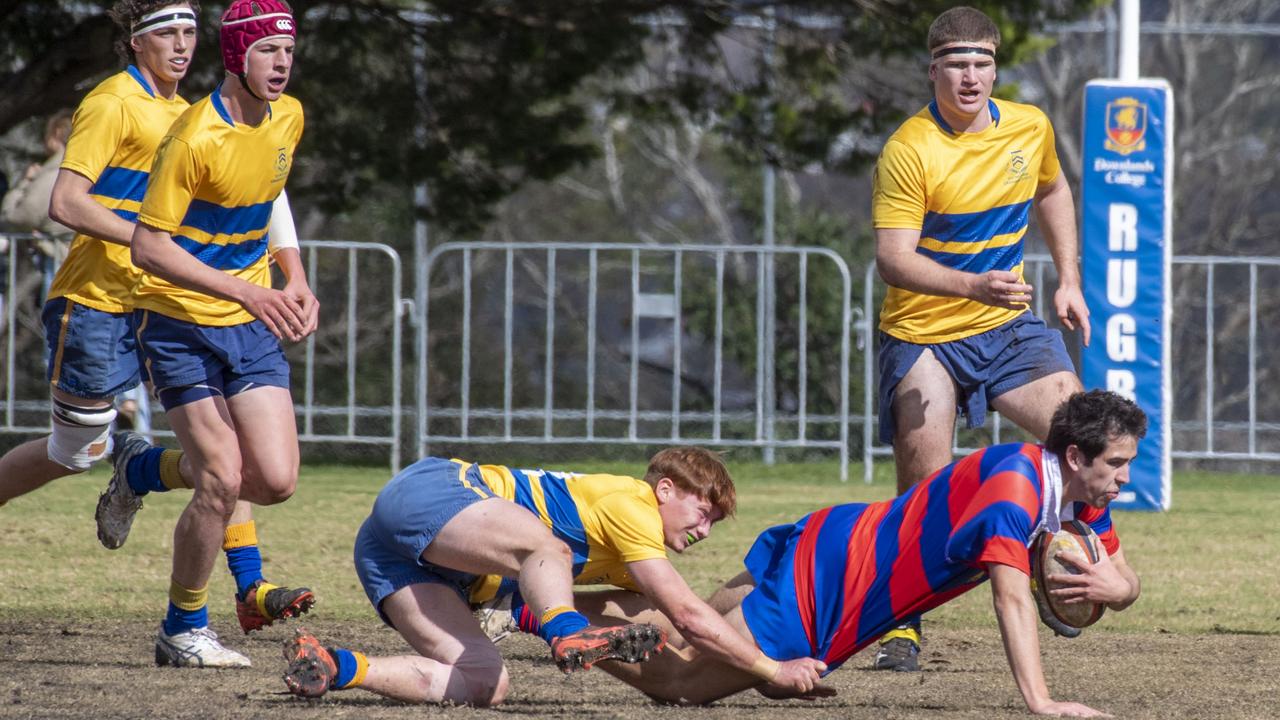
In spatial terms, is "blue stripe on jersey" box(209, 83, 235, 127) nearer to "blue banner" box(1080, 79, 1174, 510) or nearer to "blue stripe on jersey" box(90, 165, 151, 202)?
"blue stripe on jersey" box(90, 165, 151, 202)

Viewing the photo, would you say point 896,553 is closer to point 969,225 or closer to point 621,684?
point 621,684

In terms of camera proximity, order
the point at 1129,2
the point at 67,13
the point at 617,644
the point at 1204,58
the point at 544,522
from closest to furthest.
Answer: the point at 617,644 < the point at 544,522 < the point at 1129,2 < the point at 67,13 < the point at 1204,58

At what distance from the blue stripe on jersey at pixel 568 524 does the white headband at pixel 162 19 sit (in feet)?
6.78

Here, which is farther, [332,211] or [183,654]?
[332,211]

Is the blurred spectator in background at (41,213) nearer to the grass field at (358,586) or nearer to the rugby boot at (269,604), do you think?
the grass field at (358,586)

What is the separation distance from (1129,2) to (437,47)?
670cm

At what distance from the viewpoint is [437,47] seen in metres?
16.0

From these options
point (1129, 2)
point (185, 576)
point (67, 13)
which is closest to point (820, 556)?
point (185, 576)

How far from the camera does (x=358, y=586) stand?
7.64 meters

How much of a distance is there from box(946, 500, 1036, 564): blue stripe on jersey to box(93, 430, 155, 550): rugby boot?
2.75 meters

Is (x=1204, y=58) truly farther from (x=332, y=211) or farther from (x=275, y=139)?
(x=275, y=139)

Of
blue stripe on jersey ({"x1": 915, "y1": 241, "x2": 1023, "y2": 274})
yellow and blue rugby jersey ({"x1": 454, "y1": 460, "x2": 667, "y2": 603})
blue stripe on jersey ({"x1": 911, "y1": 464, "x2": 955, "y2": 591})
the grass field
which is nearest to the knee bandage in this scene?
the grass field

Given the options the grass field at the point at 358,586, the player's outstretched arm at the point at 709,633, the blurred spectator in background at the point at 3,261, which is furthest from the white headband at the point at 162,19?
the blurred spectator in background at the point at 3,261

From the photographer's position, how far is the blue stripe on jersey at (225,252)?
5375 millimetres
